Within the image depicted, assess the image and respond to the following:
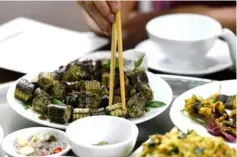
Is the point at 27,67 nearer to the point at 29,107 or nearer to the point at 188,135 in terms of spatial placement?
the point at 29,107

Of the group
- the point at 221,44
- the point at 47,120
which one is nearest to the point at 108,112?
the point at 47,120

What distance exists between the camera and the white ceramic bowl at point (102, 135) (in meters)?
0.76

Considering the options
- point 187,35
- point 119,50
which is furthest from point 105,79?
point 187,35

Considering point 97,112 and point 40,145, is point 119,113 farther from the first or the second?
point 40,145

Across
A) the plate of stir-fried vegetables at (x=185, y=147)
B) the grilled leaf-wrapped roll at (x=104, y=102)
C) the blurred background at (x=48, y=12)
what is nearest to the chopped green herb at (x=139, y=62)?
the grilled leaf-wrapped roll at (x=104, y=102)

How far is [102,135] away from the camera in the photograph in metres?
0.84

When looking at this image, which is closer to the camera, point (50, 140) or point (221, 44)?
point (50, 140)

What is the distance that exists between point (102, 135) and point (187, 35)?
2.17 feet

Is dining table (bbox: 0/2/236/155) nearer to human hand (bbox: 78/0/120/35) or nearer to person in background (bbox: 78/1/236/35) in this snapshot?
person in background (bbox: 78/1/236/35)

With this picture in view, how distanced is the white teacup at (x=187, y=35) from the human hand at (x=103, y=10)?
17cm

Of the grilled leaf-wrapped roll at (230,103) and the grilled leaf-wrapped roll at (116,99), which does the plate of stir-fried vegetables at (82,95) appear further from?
the grilled leaf-wrapped roll at (230,103)

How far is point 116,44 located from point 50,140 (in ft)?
0.74

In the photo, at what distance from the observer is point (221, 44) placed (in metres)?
1.43

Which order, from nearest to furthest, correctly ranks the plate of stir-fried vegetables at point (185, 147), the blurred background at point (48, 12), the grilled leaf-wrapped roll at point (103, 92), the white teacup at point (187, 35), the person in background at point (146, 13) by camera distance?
the plate of stir-fried vegetables at point (185, 147), the grilled leaf-wrapped roll at point (103, 92), the person in background at point (146, 13), the white teacup at point (187, 35), the blurred background at point (48, 12)
